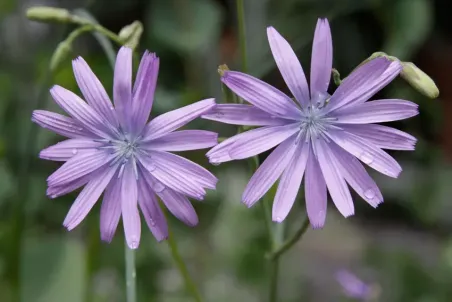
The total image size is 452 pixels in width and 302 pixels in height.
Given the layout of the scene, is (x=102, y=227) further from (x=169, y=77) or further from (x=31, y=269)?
(x=169, y=77)

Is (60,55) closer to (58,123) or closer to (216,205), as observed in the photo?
(58,123)

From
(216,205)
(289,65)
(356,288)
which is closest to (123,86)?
(289,65)

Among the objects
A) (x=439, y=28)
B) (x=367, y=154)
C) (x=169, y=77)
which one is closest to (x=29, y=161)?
(x=367, y=154)

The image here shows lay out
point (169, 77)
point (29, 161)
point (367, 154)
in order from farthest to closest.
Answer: point (169, 77) < point (29, 161) < point (367, 154)

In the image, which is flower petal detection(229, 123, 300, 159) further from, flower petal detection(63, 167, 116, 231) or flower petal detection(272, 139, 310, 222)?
flower petal detection(63, 167, 116, 231)

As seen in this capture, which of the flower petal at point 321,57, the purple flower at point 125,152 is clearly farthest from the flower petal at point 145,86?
the flower petal at point 321,57

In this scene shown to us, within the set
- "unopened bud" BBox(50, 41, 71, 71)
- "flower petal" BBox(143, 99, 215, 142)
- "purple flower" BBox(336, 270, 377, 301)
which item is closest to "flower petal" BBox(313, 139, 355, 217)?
"flower petal" BBox(143, 99, 215, 142)
